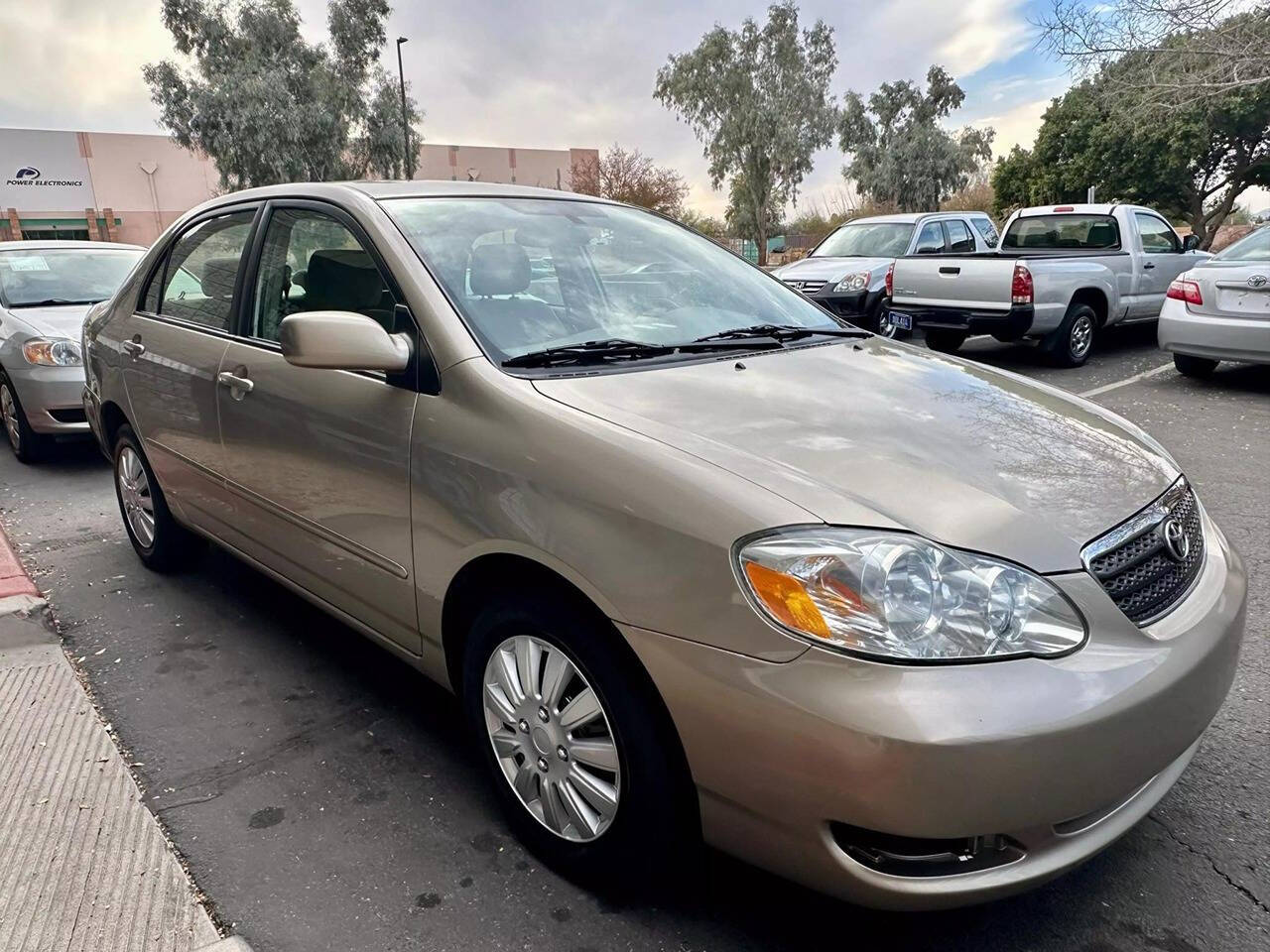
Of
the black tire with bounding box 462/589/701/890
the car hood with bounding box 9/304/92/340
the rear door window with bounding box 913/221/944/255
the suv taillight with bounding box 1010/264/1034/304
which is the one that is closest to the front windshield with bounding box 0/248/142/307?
the car hood with bounding box 9/304/92/340

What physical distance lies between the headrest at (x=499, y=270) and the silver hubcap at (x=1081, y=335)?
8288 mm

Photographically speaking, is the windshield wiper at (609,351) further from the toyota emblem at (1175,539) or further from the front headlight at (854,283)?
the front headlight at (854,283)

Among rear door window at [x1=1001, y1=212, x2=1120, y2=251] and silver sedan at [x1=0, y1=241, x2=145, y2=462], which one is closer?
silver sedan at [x1=0, y1=241, x2=145, y2=462]

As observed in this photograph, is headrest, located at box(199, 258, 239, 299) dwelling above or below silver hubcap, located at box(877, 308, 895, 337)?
above

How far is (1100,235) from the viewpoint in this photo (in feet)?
35.1

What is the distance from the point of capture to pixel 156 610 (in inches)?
154

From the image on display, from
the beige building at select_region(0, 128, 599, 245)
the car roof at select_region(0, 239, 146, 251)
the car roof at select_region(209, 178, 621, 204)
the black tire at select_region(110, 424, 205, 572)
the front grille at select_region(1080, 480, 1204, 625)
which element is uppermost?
the beige building at select_region(0, 128, 599, 245)

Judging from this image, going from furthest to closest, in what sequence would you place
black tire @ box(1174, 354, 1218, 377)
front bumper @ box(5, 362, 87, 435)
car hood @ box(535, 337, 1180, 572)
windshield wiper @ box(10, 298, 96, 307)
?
black tire @ box(1174, 354, 1218, 377) → windshield wiper @ box(10, 298, 96, 307) → front bumper @ box(5, 362, 87, 435) → car hood @ box(535, 337, 1180, 572)

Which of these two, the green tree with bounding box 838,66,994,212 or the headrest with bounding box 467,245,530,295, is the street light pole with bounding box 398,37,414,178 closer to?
the green tree with bounding box 838,66,994,212

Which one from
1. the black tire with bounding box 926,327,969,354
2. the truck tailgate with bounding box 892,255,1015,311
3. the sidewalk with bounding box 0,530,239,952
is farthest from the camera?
the black tire with bounding box 926,327,969,354

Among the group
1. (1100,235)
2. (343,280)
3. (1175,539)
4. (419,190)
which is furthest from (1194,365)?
(343,280)

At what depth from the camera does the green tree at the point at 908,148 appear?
42281 mm

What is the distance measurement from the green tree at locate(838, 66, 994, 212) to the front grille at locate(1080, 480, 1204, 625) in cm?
4337

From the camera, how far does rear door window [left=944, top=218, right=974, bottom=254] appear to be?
12430 mm
